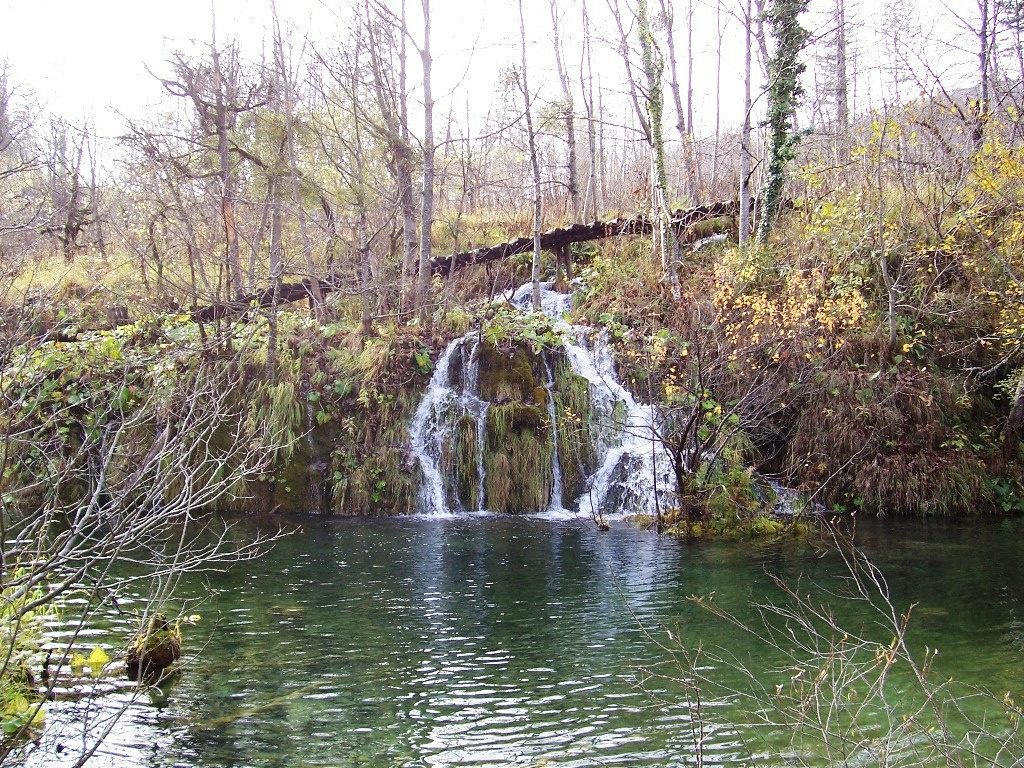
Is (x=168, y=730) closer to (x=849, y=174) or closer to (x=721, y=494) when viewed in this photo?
(x=721, y=494)

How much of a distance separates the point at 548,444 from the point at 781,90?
27.9 feet

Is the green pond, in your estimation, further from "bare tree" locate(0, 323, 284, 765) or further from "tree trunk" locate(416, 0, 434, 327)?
"tree trunk" locate(416, 0, 434, 327)

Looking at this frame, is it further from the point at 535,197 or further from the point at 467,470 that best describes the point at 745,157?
the point at 467,470

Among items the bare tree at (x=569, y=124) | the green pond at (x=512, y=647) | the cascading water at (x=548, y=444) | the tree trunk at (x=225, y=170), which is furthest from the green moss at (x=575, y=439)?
the bare tree at (x=569, y=124)

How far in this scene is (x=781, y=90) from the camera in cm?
1502

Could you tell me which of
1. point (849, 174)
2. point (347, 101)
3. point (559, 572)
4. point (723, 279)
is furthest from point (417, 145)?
point (559, 572)

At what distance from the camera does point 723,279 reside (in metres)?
13.5

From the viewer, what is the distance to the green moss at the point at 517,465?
12688 millimetres

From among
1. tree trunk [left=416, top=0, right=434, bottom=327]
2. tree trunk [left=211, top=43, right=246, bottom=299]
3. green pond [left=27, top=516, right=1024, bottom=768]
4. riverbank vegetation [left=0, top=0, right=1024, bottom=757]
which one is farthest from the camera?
tree trunk [left=416, top=0, right=434, bottom=327]

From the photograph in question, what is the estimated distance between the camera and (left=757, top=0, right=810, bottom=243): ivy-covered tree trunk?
1472 centimetres

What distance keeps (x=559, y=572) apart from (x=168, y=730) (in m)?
4.68

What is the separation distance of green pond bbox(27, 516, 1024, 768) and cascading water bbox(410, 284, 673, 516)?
6.50 feet

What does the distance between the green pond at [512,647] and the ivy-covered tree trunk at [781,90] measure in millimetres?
7490

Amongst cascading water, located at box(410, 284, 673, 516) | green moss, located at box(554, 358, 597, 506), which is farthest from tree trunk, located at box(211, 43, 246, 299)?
green moss, located at box(554, 358, 597, 506)
